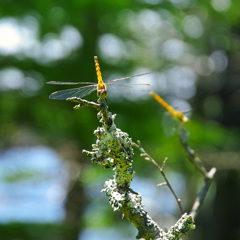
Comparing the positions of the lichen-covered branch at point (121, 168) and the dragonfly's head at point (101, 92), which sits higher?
the dragonfly's head at point (101, 92)

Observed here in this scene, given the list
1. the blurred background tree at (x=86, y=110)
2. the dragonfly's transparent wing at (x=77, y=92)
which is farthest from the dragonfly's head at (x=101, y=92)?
the blurred background tree at (x=86, y=110)

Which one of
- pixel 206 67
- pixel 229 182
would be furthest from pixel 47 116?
pixel 206 67

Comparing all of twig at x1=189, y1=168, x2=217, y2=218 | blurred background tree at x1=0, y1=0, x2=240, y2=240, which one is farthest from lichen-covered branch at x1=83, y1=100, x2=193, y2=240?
blurred background tree at x1=0, y1=0, x2=240, y2=240

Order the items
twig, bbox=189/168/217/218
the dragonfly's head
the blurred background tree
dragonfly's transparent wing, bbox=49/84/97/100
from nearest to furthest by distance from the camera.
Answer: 1. the dragonfly's head
2. twig, bbox=189/168/217/218
3. dragonfly's transparent wing, bbox=49/84/97/100
4. the blurred background tree

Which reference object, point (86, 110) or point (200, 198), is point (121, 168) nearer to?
point (200, 198)

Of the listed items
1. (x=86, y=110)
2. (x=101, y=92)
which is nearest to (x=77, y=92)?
(x=101, y=92)

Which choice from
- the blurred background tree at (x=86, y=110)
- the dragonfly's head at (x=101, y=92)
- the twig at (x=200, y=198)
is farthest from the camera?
the blurred background tree at (x=86, y=110)

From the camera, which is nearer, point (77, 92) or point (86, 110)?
point (77, 92)

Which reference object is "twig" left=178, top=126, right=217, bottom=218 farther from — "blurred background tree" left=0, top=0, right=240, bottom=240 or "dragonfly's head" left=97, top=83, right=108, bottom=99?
"blurred background tree" left=0, top=0, right=240, bottom=240

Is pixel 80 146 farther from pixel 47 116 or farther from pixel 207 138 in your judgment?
pixel 207 138

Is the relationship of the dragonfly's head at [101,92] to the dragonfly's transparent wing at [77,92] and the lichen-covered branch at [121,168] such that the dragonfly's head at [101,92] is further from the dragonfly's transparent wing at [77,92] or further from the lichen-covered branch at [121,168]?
the dragonfly's transparent wing at [77,92]
